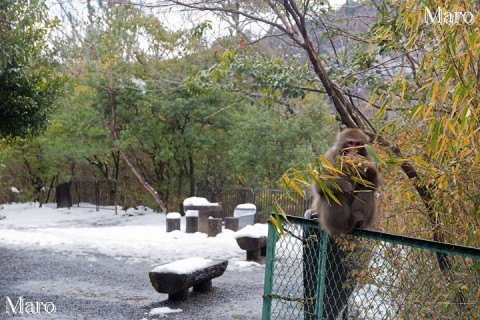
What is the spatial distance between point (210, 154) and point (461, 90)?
19.0 metres

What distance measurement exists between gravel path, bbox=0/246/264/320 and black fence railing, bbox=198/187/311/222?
6.72 meters

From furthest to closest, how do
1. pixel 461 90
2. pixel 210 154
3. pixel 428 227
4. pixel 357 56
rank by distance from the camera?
pixel 210 154 → pixel 357 56 → pixel 428 227 → pixel 461 90

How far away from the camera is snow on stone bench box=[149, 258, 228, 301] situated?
7.46 m

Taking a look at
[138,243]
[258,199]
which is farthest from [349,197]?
[258,199]

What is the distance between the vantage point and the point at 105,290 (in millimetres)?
8555

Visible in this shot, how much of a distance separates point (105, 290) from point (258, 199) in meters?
9.89

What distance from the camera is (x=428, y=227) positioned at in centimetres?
420

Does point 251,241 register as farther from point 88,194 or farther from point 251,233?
point 88,194

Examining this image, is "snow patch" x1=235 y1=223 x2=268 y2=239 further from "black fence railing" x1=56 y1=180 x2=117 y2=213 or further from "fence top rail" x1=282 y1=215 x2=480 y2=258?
"black fence railing" x1=56 y1=180 x2=117 y2=213

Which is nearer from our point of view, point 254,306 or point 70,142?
point 254,306

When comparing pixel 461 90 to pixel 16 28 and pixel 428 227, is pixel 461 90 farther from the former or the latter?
pixel 16 28

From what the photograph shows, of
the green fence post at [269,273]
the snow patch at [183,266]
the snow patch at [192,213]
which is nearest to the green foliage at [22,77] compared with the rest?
the snow patch at [183,266]

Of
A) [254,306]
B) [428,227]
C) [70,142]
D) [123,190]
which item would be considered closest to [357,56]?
[428,227]

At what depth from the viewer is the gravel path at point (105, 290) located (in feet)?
23.7
